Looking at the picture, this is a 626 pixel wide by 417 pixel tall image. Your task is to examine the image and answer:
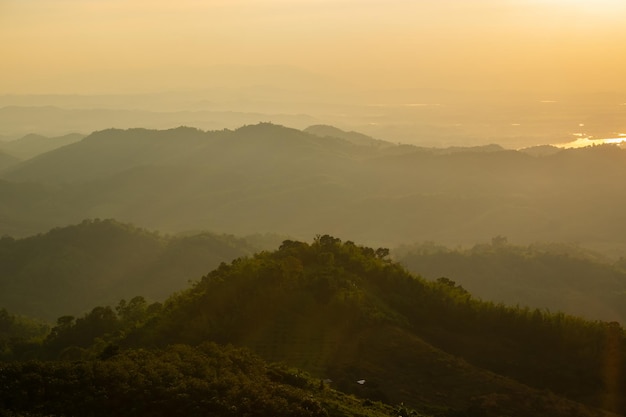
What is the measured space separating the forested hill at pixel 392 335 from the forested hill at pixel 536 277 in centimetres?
4907

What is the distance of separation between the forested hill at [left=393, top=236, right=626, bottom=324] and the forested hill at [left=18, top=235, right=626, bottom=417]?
49066 millimetres

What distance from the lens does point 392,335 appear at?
34500 millimetres

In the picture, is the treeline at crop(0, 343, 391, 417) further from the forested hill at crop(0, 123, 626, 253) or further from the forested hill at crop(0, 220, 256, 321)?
the forested hill at crop(0, 123, 626, 253)

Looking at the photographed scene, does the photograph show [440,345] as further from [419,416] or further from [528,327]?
[419,416]

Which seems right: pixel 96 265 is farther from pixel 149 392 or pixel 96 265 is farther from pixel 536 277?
pixel 149 392

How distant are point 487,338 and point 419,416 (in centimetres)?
1353

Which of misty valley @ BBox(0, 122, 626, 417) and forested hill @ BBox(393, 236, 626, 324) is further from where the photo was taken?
forested hill @ BBox(393, 236, 626, 324)

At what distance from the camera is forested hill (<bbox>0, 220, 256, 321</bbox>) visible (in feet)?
300

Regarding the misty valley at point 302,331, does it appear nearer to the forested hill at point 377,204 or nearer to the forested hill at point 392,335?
the forested hill at point 392,335

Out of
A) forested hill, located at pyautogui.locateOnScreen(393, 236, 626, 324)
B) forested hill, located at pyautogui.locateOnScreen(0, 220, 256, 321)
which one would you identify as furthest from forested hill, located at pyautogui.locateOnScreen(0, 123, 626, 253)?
forested hill, located at pyautogui.locateOnScreen(0, 220, 256, 321)

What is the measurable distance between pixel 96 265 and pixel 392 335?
250ft

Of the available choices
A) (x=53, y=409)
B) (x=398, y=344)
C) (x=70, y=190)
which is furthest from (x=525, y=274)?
(x=70, y=190)

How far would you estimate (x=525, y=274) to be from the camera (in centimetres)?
9669

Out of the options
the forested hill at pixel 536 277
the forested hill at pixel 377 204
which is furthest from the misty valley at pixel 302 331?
the forested hill at pixel 377 204
